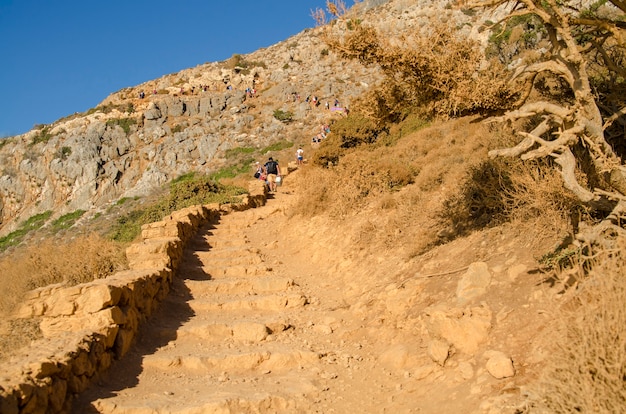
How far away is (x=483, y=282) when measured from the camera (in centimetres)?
545

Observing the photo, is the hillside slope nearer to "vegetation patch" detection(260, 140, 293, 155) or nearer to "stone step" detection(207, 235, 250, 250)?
"stone step" detection(207, 235, 250, 250)

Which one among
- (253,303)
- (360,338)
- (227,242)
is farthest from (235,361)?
(227,242)

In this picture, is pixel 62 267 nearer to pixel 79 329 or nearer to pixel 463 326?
pixel 79 329

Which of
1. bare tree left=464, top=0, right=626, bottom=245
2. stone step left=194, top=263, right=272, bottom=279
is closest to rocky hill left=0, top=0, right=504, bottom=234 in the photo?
stone step left=194, top=263, right=272, bottom=279

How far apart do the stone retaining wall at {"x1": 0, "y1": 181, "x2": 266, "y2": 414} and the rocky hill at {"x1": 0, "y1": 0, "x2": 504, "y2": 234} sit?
20745 mm

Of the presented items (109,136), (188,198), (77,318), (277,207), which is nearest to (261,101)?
(109,136)

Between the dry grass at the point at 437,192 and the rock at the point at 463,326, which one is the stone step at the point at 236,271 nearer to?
the dry grass at the point at 437,192

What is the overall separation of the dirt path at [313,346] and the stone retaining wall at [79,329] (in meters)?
0.23

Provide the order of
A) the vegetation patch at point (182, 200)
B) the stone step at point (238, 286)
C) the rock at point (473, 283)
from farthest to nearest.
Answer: the vegetation patch at point (182, 200) → the stone step at point (238, 286) → the rock at point (473, 283)

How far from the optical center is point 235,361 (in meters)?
6.05

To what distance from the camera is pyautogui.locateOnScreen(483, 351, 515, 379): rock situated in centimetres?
408

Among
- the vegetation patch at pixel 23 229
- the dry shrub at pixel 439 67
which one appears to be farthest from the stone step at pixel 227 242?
the vegetation patch at pixel 23 229

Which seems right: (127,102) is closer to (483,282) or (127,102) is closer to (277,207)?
(277,207)

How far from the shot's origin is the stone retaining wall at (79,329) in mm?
4059
